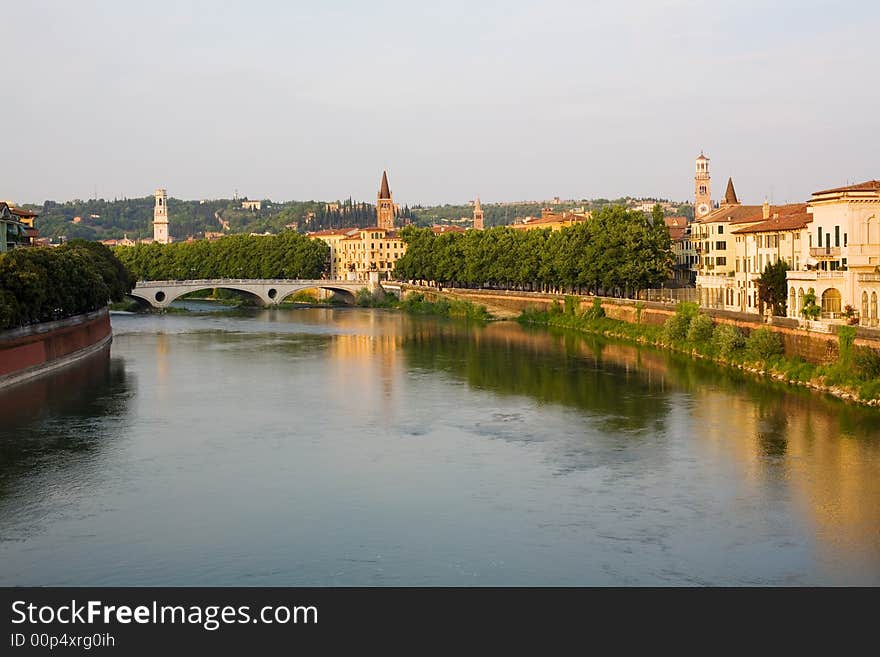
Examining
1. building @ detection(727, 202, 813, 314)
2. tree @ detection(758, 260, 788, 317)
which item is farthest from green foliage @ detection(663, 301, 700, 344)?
tree @ detection(758, 260, 788, 317)

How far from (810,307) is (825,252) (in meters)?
3.40

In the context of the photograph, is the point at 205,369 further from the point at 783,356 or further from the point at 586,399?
the point at 783,356

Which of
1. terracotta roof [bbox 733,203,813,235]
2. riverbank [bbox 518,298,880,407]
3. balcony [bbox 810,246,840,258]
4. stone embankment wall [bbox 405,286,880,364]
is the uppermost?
terracotta roof [bbox 733,203,813,235]

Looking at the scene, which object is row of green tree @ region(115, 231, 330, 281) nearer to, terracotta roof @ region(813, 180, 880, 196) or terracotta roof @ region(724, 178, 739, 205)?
terracotta roof @ region(724, 178, 739, 205)

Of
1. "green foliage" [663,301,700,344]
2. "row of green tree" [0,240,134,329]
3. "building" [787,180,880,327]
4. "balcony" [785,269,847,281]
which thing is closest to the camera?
"building" [787,180,880,327]

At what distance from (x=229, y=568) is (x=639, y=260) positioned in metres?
42.7

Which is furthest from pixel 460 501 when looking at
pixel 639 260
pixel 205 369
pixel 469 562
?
pixel 639 260

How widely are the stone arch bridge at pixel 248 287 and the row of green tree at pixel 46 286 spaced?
78.9 feet

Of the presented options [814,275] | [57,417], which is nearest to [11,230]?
[57,417]

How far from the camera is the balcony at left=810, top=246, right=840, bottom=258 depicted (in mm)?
39250

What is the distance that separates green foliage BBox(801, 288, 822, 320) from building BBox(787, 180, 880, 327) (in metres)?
0.21

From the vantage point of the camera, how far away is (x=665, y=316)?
1954 inches

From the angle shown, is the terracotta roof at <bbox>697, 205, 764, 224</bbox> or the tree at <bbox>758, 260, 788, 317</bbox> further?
the terracotta roof at <bbox>697, 205, 764, 224</bbox>

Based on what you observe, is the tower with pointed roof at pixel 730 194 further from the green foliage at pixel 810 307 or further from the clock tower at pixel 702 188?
the green foliage at pixel 810 307
